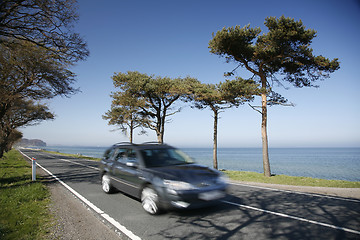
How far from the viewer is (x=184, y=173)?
497 cm

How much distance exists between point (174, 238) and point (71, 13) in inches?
340

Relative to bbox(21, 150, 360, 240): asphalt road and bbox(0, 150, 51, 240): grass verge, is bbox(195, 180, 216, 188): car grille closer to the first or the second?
bbox(21, 150, 360, 240): asphalt road

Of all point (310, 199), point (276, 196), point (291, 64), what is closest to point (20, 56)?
point (276, 196)

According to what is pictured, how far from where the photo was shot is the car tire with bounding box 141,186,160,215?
194 inches

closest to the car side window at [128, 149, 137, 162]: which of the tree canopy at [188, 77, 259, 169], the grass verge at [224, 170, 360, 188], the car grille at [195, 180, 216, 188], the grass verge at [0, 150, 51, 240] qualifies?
the car grille at [195, 180, 216, 188]

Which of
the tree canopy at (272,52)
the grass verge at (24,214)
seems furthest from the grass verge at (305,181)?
the grass verge at (24,214)

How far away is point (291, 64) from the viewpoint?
537 inches

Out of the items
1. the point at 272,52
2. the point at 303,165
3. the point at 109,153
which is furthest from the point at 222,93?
the point at 303,165

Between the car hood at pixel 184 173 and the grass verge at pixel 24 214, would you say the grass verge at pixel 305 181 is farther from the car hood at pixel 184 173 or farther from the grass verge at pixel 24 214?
the grass verge at pixel 24 214

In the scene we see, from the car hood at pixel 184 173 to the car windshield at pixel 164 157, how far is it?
0.92ft

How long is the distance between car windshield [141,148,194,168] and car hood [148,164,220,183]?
280mm

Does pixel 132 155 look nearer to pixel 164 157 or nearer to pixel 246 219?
pixel 164 157

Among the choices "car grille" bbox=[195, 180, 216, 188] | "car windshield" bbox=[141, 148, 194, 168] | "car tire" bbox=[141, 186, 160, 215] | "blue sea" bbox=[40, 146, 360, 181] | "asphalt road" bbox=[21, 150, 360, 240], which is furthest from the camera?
"blue sea" bbox=[40, 146, 360, 181]

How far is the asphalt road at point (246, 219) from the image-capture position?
12.9 feet
